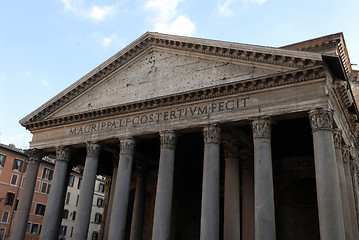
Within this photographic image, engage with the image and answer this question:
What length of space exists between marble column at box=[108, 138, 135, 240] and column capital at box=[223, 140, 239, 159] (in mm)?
3601

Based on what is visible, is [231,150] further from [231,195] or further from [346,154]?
[346,154]

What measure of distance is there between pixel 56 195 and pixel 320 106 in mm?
10851

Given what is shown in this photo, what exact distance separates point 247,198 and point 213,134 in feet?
10.6

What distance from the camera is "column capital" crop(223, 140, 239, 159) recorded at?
12.6 m

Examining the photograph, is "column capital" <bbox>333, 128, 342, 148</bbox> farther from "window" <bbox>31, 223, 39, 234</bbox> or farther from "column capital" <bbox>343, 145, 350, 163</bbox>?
"window" <bbox>31, 223, 39, 234</bbox>

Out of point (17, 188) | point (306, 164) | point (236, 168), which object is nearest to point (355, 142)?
point (306, 164)

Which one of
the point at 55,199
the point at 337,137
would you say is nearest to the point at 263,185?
the point at 337,137

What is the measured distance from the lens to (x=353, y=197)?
11.9 metres

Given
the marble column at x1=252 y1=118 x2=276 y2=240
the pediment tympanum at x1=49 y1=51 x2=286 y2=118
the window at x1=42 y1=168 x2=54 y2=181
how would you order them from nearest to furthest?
the marble column at x1=252 y1=118 x2=276 y2=240 → the pediment tympanum at x1=49 y1=51 x2=286 y2=118 → the window at x1=42 y1=168 x2=54 y2=181

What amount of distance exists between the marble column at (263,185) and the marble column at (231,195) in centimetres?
199

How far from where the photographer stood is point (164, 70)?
13.7 m

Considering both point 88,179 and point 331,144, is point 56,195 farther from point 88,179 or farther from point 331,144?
point 331,144

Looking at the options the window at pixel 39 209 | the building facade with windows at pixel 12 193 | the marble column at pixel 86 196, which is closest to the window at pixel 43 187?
the building facade with windows at pixel 12 193

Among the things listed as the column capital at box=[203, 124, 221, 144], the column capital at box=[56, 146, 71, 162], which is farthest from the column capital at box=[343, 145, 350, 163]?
the column capital at box=[56, 146, 71, 162]
